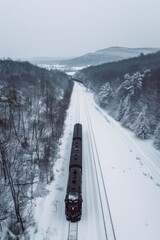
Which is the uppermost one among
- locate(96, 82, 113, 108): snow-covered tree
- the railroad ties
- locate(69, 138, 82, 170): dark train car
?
locate(96, 82, 113, 108): snow-covered tree

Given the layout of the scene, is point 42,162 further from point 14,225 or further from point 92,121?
point 92,121

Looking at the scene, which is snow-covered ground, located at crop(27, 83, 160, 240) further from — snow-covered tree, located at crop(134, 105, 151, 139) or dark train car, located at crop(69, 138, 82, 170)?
dark train car, located at crop(69, 138, 82, 170)

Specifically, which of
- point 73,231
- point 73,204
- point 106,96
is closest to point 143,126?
point 73,204

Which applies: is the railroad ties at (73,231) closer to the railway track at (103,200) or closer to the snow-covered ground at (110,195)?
the snow-covered ground at (110,195)

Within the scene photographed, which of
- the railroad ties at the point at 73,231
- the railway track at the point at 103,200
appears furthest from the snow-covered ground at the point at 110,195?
the railroad ties at the point at 73,231

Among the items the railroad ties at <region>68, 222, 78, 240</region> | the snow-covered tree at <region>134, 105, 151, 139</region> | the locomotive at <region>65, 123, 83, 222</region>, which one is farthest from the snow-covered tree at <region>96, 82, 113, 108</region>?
the railroad ties at <region>68, 222, 78, 240</region>

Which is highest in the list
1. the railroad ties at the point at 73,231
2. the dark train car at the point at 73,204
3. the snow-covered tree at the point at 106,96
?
the snow-covered tree at the point at 106,96

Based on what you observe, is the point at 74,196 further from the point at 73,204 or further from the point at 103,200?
the point at 103,200
